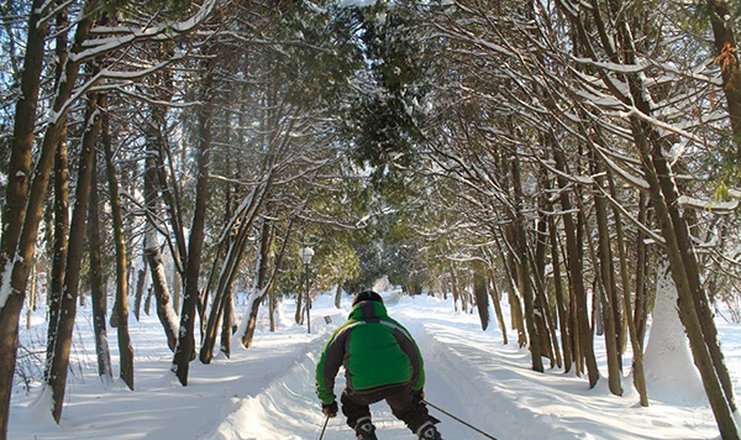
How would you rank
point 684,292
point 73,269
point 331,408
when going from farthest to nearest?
point 73,269 < point 684,292 < point 331,408

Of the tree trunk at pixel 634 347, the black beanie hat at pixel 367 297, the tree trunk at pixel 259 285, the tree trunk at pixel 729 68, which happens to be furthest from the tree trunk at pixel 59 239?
the tree trunk at pixel 259 285

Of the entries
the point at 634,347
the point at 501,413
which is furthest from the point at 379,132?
the point at 634,347

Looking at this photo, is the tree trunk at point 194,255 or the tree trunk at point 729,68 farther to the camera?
the tree trunk at point 194,255

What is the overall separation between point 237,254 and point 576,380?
26.4 ft

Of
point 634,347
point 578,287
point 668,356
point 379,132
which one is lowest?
point 668,356

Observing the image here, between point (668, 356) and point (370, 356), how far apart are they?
871 cm

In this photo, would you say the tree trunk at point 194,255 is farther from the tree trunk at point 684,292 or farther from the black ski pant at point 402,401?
the tree trunk at point 684,292

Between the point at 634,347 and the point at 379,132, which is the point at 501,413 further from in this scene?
the point at 379,132

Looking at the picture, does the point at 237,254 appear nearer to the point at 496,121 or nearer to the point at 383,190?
the point at 383,190

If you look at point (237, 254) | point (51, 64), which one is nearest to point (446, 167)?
point (237, 254)

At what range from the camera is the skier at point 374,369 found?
4.50 meters

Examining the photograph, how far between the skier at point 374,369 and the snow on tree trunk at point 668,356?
7.91 m

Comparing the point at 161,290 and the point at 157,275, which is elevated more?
the point at 157,275

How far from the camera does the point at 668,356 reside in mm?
10906
